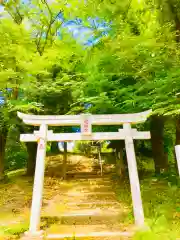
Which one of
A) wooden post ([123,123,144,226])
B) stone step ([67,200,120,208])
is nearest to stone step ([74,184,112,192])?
stone step ([67,200,120,208])

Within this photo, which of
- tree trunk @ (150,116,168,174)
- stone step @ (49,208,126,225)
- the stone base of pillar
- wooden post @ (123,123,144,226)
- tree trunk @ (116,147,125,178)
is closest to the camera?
the stone base of pillar

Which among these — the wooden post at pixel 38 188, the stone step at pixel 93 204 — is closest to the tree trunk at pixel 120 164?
the stone step at pixel 93 204

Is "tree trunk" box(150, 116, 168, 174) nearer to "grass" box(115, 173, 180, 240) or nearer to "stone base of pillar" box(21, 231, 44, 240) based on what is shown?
"grass" box(115, 173, 180, 240)

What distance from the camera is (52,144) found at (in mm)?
18500

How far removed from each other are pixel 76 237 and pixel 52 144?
1265 centimetres

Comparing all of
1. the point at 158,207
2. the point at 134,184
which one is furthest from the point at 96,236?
the point at 158,207

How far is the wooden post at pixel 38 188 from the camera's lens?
263 inches

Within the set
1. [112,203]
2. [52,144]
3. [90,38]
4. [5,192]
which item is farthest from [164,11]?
[52,144]

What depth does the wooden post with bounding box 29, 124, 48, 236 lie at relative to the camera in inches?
263

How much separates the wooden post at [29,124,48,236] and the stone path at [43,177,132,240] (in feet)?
1.36

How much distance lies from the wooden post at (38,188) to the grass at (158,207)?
2.49m

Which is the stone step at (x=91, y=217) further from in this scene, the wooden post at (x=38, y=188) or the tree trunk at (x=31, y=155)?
the tree trunk at (x=31, y=155)

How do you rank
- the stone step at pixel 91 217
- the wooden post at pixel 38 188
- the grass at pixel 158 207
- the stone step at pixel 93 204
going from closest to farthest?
the grass at pixel 158 207 < the wooden post at pixel 38 188 < the stone step at pixel 91 217 < the stone step at pixel 93 204

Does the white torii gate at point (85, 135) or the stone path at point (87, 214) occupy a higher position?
the white torii gate at point (85, 135)
